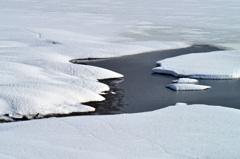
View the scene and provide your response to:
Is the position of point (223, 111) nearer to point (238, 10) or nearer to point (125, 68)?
point (125, 68)

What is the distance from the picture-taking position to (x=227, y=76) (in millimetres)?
9172

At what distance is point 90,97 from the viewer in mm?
7605

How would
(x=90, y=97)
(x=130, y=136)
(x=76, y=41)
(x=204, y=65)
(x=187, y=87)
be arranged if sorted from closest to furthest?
(x=130, y=136), (x=90, y=97), (x=187, y=87), (x=204, y=65), (x=76, y=41)

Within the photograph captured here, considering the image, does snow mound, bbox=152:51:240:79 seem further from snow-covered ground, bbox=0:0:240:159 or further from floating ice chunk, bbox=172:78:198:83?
floating ice chunk, bbox=172:78:198:83

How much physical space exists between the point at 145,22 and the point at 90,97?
33.5 feet

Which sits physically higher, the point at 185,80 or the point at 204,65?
the point at 204,65

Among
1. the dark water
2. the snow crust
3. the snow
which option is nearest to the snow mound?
the snow crust

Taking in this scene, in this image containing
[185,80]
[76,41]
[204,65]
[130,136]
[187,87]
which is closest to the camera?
[130,136]

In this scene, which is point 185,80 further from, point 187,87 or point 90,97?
point 90,97

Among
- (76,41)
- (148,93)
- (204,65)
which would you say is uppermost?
(76,41)

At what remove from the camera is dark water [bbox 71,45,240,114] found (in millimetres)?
7391

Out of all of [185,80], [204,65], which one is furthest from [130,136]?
[204,65]

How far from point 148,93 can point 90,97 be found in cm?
126

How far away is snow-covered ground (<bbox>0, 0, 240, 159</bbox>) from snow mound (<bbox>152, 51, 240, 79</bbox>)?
14 cm
